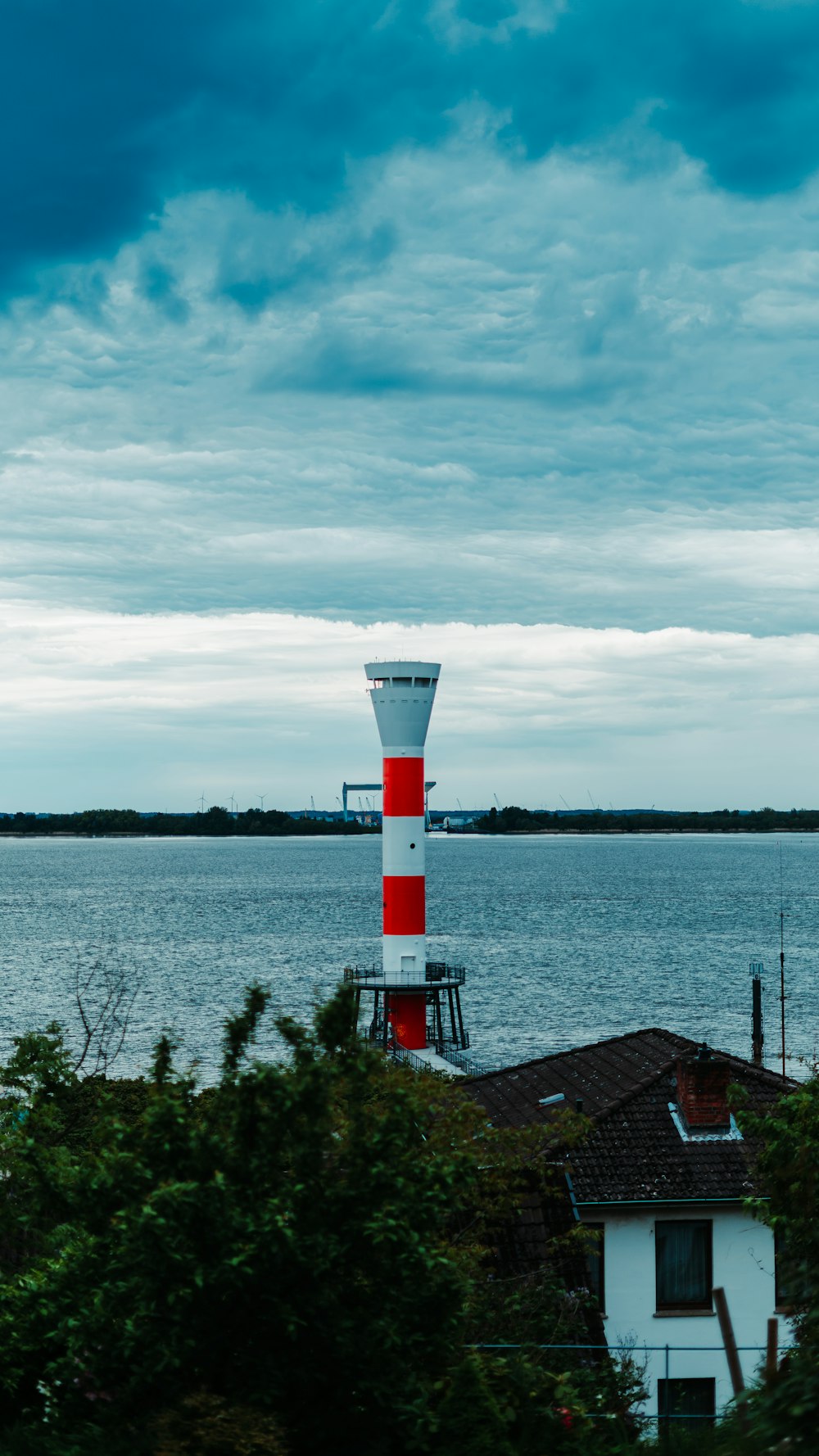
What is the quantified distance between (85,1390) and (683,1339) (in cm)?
1262

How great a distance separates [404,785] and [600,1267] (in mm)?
26780

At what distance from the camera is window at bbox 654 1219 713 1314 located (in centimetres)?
1978

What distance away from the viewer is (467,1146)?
1513 cm

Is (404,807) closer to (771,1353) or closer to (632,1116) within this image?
(632,1116)

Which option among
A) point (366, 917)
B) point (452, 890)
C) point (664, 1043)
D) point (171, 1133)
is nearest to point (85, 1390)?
point (171, 1133)

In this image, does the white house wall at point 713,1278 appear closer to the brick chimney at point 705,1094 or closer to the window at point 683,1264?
the window at point 683,1264

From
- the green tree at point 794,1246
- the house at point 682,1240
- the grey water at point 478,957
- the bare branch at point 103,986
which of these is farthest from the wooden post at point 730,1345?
the bare branch at point 103,986

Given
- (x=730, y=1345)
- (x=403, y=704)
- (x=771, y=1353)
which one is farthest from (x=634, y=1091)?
(x=403, y=704)

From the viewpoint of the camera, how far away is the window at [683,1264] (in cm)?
1978

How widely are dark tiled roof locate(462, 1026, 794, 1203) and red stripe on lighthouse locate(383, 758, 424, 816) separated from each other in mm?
19547

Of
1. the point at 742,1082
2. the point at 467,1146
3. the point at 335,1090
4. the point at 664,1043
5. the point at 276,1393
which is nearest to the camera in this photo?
the point at 276,1393

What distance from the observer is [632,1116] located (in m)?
21.5

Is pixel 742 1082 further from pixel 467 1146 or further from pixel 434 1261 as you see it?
pixel 434 1261

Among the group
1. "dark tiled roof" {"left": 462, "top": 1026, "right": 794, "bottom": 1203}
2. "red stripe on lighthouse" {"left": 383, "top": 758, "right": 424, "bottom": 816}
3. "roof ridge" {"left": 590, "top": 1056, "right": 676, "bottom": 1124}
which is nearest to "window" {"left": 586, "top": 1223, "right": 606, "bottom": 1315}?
"dark tiled roof" {"left": 462, "top": 1026, "right": 794, "bottom": 1203}
